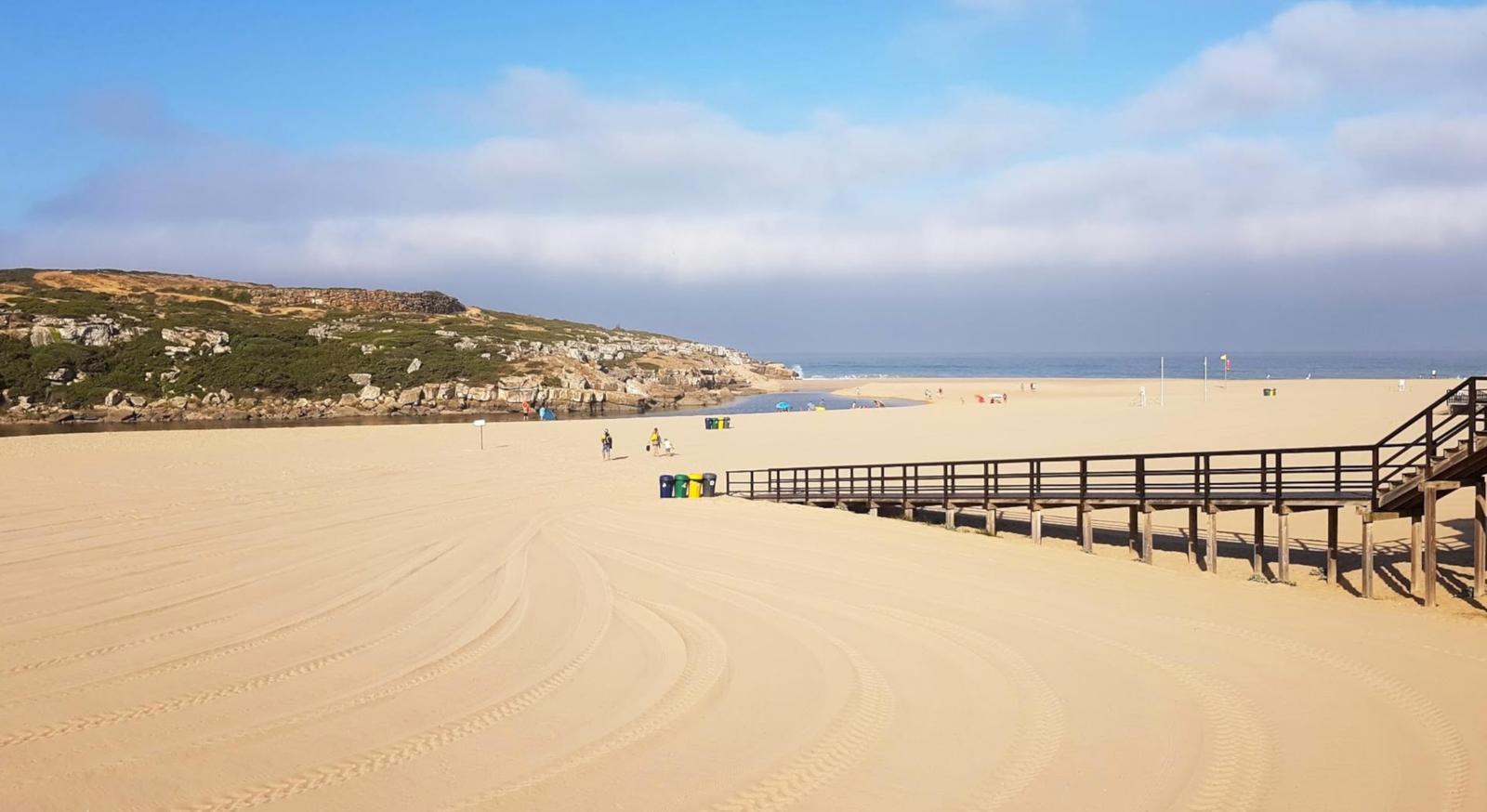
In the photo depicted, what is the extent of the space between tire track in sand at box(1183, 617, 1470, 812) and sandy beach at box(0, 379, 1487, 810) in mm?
37

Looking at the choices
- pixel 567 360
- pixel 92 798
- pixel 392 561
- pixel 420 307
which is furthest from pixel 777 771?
pixel 420 307

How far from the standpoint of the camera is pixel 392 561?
15391 millimetres

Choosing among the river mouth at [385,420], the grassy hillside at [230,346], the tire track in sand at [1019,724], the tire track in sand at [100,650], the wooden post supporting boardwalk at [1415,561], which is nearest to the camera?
the tire track in sand at [1019,724]

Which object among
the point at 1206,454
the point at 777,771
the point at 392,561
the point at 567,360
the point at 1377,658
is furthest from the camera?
the point at 567,360

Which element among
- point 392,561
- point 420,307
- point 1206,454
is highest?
point 420,307

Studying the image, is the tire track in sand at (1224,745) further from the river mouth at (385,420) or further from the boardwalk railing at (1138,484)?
the river mouth at (385,420)

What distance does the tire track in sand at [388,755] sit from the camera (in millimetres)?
6113

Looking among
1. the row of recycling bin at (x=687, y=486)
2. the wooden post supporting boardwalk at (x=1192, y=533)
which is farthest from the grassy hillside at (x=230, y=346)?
the wooden post supporting boardwalk at (x=1192, y=533)

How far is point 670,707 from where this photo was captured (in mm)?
8031

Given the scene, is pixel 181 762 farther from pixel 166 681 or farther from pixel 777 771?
pixel 777 771

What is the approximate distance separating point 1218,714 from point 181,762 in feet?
26.1

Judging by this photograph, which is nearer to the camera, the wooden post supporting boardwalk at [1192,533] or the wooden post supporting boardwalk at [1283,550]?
the wooden post supporting boardwalk at [1283,550]

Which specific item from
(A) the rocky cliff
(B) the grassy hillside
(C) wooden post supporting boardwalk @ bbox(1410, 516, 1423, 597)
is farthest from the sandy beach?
(B) the grassy hillside

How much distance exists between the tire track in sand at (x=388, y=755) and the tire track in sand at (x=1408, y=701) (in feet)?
21.9
